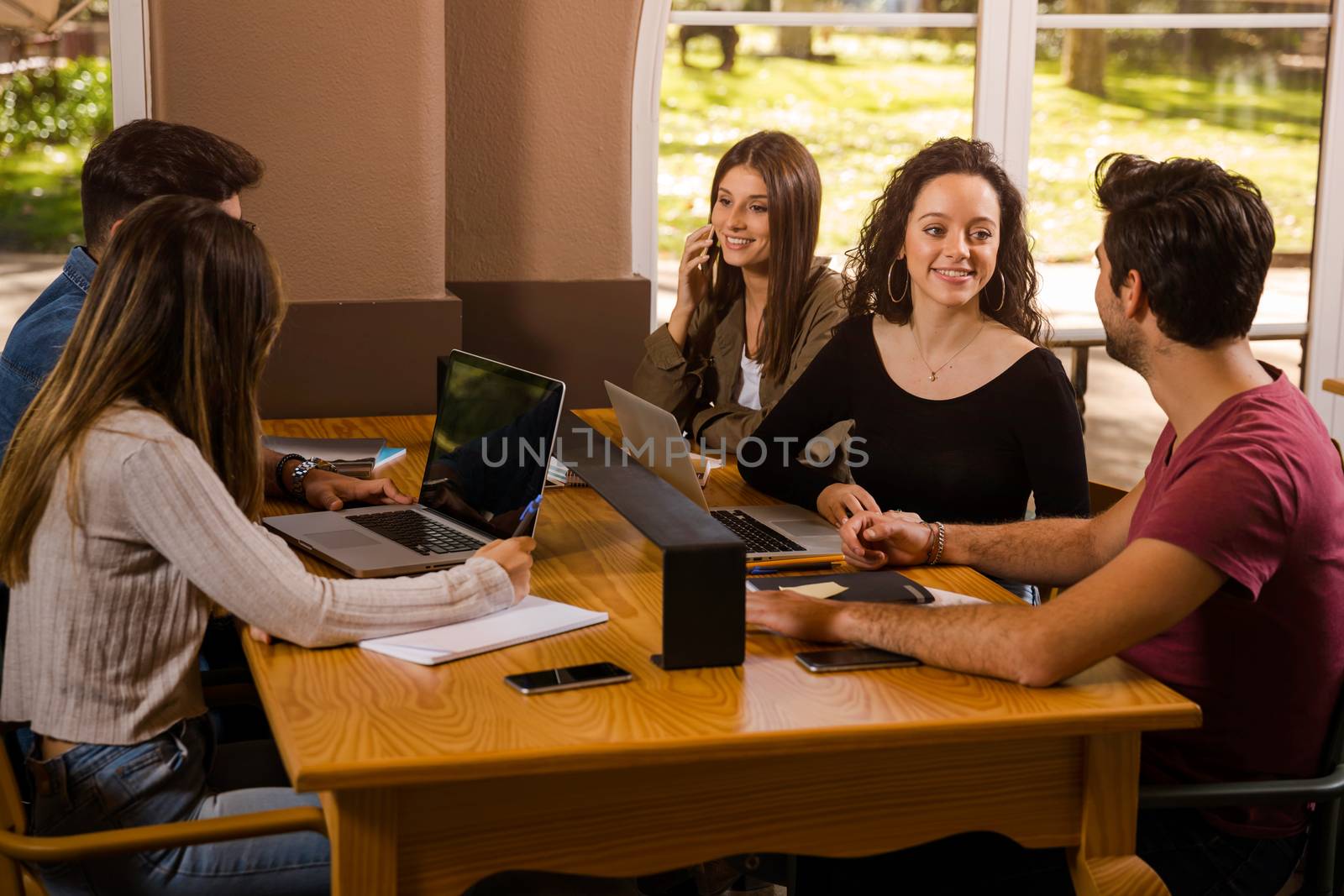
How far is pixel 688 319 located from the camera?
3295 mm

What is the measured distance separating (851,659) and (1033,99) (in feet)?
10.6

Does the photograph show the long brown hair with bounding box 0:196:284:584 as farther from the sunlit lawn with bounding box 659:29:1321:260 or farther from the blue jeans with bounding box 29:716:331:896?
the sunlit lawn with bounding box 659:29:1321:260

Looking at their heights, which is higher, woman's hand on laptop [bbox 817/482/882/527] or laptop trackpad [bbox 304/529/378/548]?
woman's hand on laptop [bbox 817/482/882/527]

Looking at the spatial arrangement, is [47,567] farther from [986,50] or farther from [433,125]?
[986,50]

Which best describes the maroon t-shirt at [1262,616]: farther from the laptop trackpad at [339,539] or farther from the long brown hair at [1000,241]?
the laptop trackpad at [339,539]

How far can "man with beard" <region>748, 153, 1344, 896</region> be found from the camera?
1548 millimetres

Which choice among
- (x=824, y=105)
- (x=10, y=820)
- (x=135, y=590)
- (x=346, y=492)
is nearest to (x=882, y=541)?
(x=346, y=492)

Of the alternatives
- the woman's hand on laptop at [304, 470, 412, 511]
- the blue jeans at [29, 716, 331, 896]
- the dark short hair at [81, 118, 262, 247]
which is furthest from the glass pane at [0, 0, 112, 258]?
the blue jeans at [29, 716, 331, 896]

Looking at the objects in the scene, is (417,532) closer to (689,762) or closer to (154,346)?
(154,346)

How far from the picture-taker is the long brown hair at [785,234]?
10.3 feet

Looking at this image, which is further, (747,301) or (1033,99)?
(1033,99)

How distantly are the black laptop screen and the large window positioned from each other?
1.88m

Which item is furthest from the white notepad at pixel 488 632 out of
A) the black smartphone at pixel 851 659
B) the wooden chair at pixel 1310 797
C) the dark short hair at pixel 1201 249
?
the dark short hair at pixel 1201 249

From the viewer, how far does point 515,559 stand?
1.83 m
